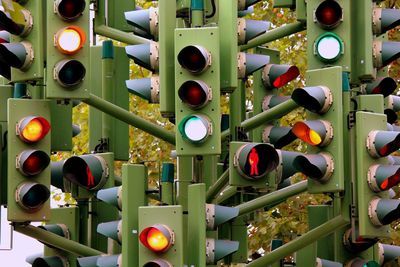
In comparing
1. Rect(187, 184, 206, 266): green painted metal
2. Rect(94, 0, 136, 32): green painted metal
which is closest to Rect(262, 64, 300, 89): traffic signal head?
Rect(94, 0, 136, 32): green painted metal

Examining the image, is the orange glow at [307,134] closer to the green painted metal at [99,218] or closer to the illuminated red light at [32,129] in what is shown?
the illuminated red light at [32,129]

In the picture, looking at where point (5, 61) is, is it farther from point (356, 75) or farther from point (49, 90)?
point (356, 75)

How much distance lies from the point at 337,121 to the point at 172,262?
2208mm

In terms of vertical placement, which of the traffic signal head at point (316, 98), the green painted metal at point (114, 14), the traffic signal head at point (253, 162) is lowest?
the traffic signal head at point (253, 162)

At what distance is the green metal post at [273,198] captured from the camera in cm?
1892

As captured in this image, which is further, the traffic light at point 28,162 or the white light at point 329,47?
the white light at point 329,47

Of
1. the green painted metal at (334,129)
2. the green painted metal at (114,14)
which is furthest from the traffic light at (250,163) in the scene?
the green painted metal at (114,14)

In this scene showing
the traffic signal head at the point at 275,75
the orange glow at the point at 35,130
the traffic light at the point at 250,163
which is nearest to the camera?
the orange glow at the point at 35,130

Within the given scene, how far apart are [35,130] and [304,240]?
2841mm

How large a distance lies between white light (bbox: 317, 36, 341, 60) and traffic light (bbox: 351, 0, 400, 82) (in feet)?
1.25

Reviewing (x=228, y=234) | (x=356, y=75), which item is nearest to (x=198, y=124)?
(x=356, y=75)

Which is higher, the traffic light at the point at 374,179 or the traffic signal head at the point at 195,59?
the traffic signal head at the point at 195,59

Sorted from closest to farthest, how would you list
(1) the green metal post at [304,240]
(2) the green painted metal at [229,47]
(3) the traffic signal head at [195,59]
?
1. (3) the traffic signal head at [195,59]
2. (2) the green painted metal at [229,47]
3. (1) the green metal post at [304,240]

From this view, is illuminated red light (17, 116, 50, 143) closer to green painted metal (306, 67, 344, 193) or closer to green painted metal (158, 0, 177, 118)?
green painted metal (158, 0, 177, 118)
